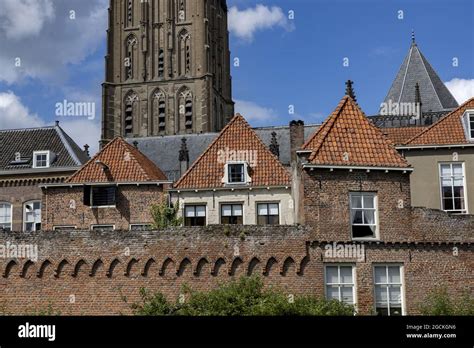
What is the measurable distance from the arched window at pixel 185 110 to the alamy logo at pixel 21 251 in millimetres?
50901

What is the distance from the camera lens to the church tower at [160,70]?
7700 cm

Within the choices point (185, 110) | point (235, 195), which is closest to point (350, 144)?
point (235, 195)

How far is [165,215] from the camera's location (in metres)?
32.3

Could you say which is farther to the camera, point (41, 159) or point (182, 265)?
point (41, 159)

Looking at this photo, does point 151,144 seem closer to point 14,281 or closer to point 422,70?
point 422,70

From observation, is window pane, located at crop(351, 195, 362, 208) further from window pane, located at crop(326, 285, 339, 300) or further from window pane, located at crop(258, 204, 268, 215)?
window pane, located at crop(258, 204, 268, 215)

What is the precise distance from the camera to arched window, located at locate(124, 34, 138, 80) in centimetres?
7950

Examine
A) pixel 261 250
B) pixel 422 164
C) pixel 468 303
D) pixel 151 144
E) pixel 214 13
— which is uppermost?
pixel 214 13

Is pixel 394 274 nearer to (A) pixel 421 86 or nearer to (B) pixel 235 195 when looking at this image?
(B) pixel 235 195

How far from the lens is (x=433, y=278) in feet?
79.7

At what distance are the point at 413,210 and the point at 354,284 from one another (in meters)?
3.29

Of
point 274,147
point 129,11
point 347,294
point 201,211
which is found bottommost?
point 347,294
